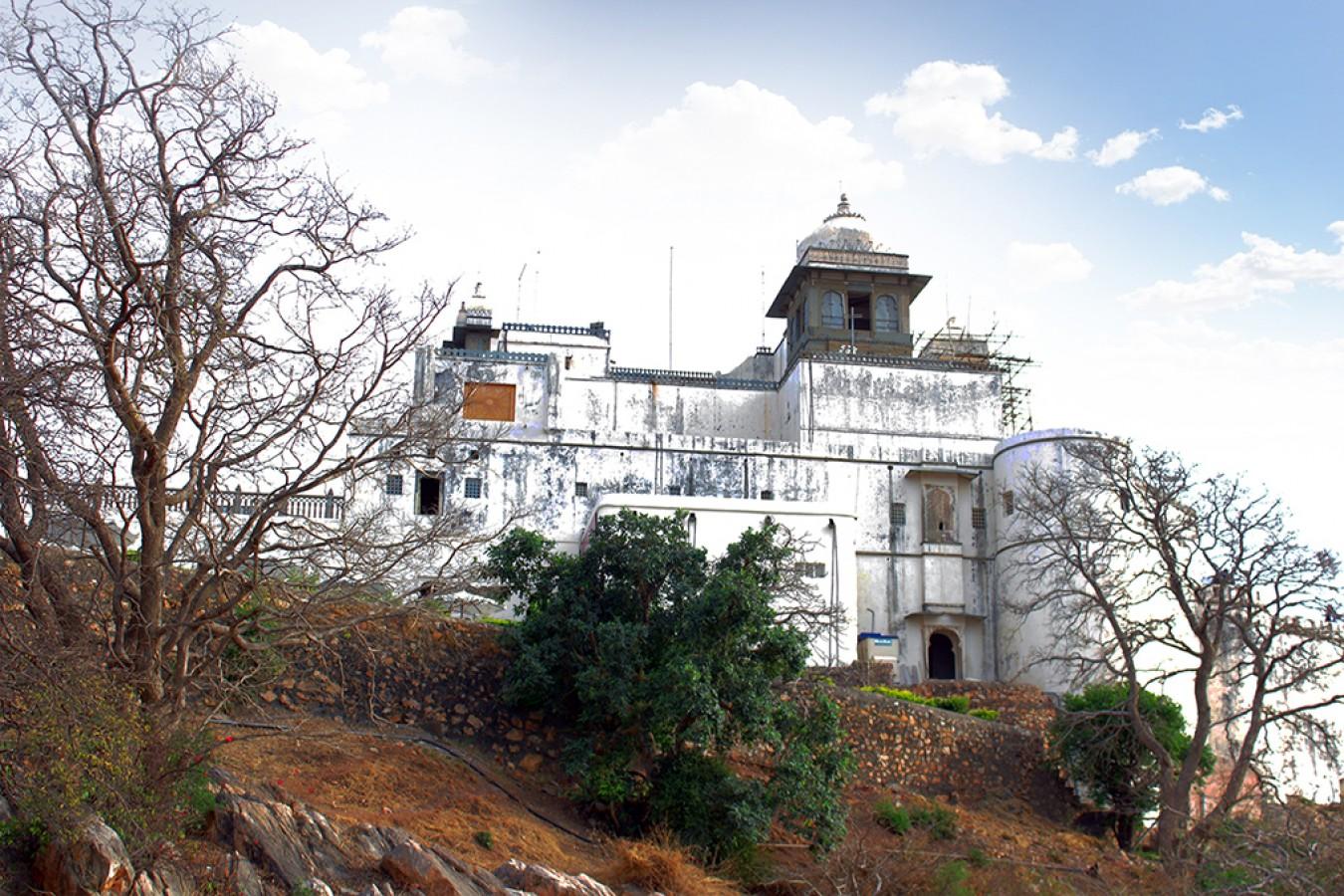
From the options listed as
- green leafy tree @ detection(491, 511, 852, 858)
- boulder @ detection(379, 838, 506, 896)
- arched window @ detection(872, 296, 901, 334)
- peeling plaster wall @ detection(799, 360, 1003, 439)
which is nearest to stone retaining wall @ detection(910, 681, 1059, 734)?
green leafy tree @ detection(491, 511, 852, 858)

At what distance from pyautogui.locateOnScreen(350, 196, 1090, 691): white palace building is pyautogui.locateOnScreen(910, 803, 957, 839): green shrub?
799 centimetres

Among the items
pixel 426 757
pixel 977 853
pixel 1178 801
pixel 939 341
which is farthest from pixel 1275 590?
pixel 939 341

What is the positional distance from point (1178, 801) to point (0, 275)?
17422 millimetres

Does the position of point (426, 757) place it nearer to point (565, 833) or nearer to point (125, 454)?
point (565, 833)

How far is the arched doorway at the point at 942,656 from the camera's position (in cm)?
3309

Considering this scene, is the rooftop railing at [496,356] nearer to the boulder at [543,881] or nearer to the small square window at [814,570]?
the small square window at [814,570]

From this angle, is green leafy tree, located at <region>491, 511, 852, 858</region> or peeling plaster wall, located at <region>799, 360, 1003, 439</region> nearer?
green leafy tree, located at <region>491, 511, 852, 858</region>

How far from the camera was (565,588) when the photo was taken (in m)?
18.2

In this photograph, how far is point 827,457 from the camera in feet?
111

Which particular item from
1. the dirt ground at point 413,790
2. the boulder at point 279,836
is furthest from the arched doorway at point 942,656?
the boulder at point 279,836

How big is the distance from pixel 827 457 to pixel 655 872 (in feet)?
67.1

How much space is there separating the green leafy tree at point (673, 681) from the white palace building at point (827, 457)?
10.2 metres

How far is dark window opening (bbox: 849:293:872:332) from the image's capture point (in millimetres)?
39656

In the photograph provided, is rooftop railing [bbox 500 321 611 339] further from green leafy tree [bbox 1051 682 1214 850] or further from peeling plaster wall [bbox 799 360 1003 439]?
green leafy tree [bbox 1051 682 1214 850]
